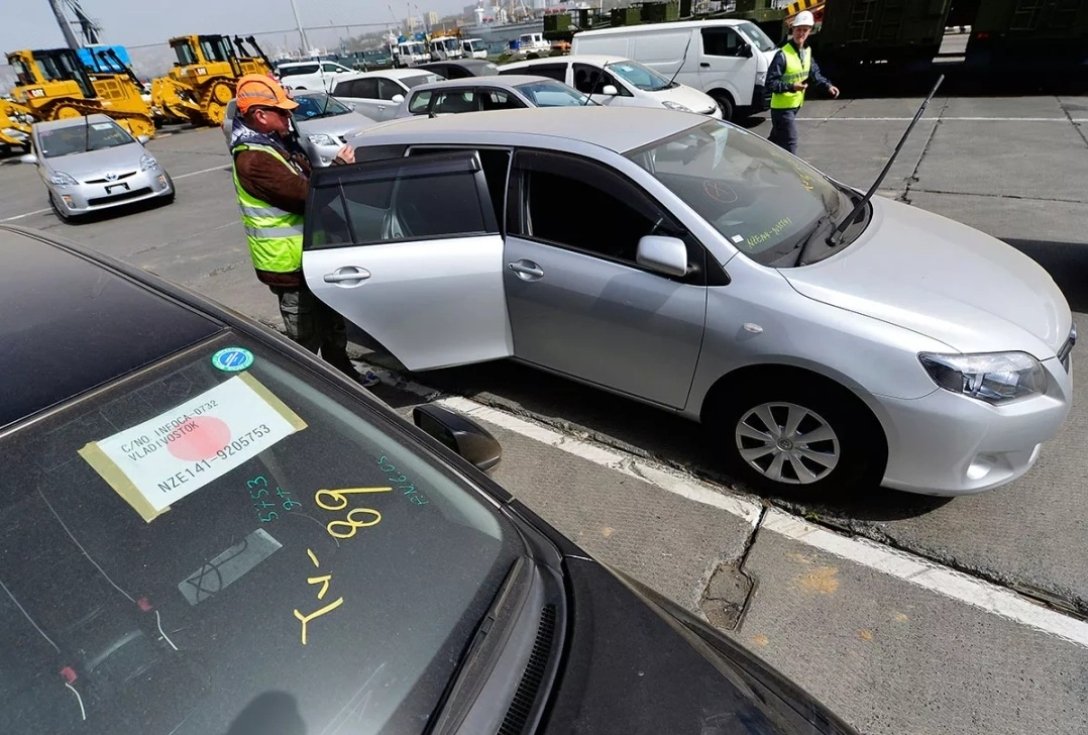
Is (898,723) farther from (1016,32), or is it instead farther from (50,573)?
(1016,32)

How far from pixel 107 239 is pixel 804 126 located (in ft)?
39.0

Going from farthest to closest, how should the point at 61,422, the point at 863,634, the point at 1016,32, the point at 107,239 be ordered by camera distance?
the point at 1016,32
the point at 107,239
the point at 863,634
the point at 61,422

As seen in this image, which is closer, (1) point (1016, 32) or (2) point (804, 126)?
(2) point (804, 126)

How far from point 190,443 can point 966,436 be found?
2.60 metres

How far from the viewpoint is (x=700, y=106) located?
982 centimetres

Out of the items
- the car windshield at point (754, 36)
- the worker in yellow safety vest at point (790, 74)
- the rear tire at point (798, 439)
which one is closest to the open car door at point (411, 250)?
the rear tire at point (798, 439)

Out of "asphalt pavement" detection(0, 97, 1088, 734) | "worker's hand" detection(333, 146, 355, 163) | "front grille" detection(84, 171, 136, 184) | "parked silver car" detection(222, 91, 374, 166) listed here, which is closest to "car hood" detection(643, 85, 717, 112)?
"parked silver car" detection(222, 91, 374, 166)

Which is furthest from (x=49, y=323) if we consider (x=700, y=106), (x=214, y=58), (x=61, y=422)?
(x=214, y=58)

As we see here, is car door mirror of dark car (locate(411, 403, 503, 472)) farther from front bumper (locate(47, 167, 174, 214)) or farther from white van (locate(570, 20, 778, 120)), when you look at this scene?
white van (locate(570, 20, 778, 120))

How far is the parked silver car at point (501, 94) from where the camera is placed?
8.27m

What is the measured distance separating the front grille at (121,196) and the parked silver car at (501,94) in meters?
4.77

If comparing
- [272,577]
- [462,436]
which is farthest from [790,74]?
[272,577]

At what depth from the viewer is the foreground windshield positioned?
1066 centimetres

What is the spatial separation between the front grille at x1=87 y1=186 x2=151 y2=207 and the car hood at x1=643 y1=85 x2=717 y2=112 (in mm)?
8200
